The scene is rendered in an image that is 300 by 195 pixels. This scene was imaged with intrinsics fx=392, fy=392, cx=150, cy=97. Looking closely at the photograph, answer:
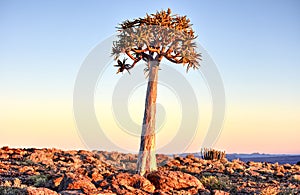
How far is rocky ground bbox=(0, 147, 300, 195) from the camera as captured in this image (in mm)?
9969

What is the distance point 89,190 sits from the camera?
31.0 ft

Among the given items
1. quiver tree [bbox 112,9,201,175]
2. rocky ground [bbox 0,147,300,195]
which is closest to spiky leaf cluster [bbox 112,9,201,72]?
quiver tree [bbox 112,9,201,175]

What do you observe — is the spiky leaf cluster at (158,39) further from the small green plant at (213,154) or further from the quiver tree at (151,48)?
the small green plant at (213,154)

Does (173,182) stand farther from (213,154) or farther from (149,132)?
(213,154)

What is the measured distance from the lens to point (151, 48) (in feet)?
49.6

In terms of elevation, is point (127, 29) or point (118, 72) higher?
point (127, 29)

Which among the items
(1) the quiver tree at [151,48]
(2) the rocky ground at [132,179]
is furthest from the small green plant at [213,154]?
(1) the quiver tree at [151,48]

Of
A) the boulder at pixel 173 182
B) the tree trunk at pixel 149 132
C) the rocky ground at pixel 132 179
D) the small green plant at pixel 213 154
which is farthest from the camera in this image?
the small green plant at pixel 213 154

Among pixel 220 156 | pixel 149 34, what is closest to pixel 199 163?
pixel 220 156

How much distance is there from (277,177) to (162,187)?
296 inches

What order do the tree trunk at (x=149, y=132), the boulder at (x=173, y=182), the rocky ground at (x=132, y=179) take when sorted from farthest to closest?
1. the tree trunk at (x=149, y=132)
2. the boulder at (x=173, y=182)
3. the rocky ground at (x=132, y=179)

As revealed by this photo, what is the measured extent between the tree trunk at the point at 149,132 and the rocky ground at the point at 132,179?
1.93 ft

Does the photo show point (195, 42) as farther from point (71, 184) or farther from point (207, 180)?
point (71, 184)

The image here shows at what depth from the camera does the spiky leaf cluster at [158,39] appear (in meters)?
15.0
